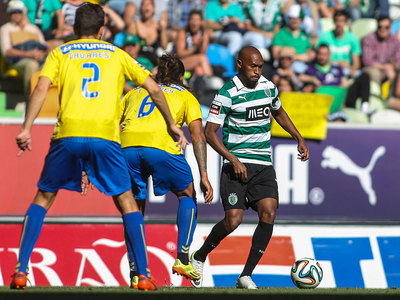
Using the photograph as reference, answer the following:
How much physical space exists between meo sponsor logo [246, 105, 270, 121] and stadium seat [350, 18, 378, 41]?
6347 millimetres

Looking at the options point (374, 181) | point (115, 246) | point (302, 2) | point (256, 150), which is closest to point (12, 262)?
point (115, 246)

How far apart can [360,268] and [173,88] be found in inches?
149

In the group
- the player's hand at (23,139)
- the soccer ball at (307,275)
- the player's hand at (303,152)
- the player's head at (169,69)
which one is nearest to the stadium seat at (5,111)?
the player's head at (169,69)

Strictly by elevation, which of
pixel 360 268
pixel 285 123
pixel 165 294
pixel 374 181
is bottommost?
pixel 360 268

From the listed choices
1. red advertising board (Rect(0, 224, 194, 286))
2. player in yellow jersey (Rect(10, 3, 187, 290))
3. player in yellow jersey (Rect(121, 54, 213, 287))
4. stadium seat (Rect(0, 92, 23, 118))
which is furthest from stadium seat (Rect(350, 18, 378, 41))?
player in yellow jersey (Rect(10, 3, 187, 290))

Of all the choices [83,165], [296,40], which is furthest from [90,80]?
[296,40]

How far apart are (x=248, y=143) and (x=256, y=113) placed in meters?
0.28

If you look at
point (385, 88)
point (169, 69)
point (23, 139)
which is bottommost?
point (385, 88)

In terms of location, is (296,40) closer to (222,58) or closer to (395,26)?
(222,58)

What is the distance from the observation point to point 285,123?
7.41m

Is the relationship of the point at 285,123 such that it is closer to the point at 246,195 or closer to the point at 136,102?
the point at 246,195

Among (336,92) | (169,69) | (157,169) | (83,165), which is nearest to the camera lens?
(83,165)

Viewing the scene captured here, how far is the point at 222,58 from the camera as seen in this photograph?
39.9 feet

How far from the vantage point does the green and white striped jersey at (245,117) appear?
23.2 feet
